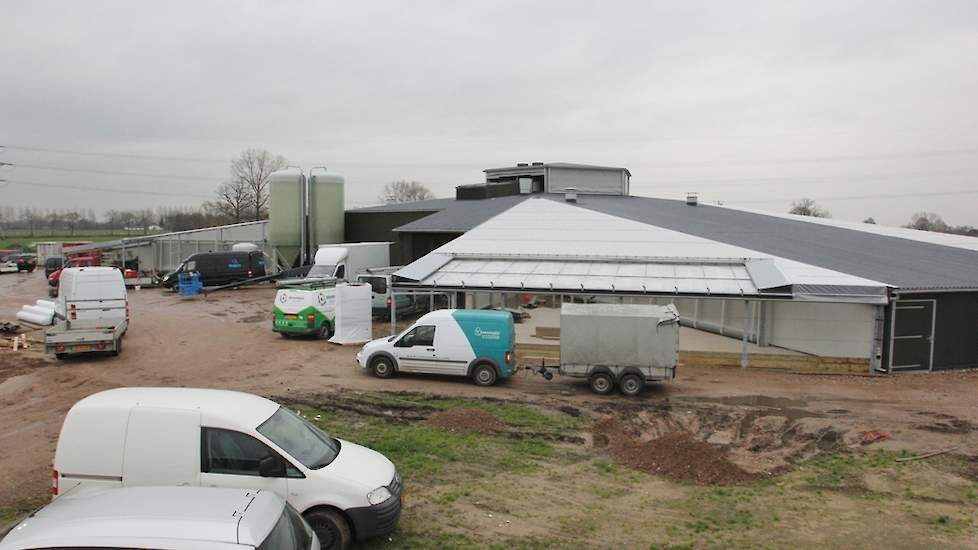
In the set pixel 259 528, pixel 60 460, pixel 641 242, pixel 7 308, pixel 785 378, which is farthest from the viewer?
pixel 7 308

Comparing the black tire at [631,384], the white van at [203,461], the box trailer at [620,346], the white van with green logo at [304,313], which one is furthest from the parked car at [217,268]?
the white van at [203,461]

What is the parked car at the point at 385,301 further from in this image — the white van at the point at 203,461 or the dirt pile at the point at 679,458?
the white van at the point at 203,461

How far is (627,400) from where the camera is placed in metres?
16.0

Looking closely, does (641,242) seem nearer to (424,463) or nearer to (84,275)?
(424,463)

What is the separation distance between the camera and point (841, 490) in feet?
33.3

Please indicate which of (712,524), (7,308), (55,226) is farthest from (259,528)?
(55,226)

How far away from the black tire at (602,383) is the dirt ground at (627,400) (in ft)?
1.26

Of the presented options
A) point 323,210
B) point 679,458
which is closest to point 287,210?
point 323,210

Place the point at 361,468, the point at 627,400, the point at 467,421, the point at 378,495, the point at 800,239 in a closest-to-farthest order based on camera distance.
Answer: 1. the point at 378,495
2. the point at 361,468
3. the point at 467,421
4. the point at 627,400
5. the point at 800,239

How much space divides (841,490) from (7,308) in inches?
1460

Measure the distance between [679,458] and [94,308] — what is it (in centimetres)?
2018

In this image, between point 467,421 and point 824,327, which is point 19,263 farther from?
point 824,327

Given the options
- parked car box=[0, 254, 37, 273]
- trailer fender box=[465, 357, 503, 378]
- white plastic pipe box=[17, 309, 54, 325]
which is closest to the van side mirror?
trailer fender box=[465, 357, 503, 378]

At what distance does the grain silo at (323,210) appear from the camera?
149ft
